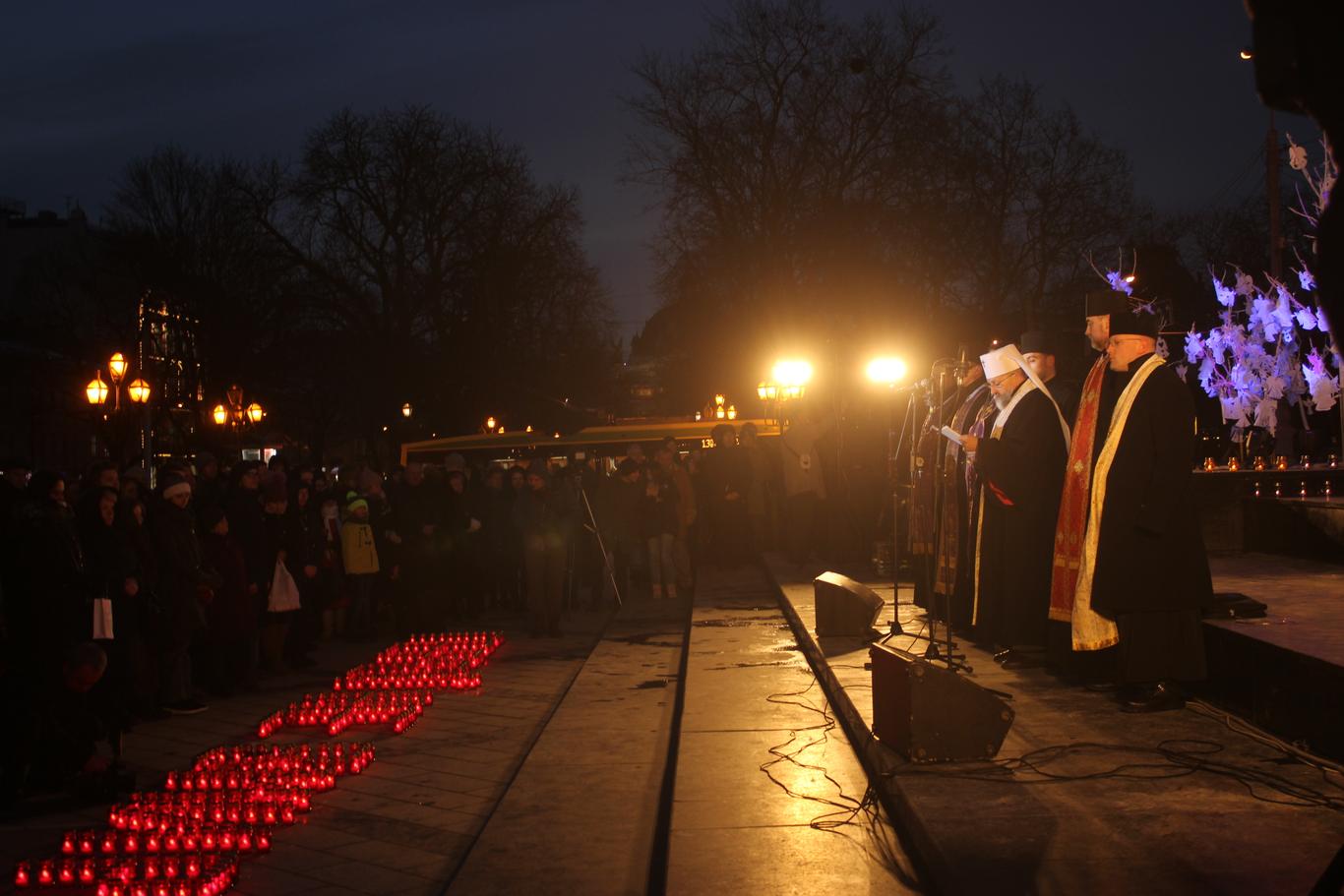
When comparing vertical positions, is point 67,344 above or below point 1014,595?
above

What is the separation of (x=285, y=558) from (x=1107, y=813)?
8513mm

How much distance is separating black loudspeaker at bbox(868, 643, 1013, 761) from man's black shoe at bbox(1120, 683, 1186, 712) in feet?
4.34

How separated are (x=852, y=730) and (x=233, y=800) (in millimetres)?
3287

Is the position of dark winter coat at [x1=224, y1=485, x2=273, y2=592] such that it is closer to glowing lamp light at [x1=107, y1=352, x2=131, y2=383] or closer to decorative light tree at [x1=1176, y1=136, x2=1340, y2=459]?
glowing lamp light at [x1=107, y1=352, x2=131, y2=383]

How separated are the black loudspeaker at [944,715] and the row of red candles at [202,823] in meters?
3.01

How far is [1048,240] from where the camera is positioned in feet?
141

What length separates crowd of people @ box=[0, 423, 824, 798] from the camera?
7.91 meters

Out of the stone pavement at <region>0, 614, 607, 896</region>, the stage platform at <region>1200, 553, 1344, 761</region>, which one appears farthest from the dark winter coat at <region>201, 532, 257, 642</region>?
the stage platform at <region>1200, 553, 1344, 761</region>

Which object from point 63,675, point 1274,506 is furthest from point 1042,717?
point 1274,506

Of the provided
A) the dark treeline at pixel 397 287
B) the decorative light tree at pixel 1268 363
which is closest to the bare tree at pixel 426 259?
the dark treeline at pixel 397 287

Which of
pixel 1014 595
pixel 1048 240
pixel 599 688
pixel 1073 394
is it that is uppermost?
pixel 1048 240

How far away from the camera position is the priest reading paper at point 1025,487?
8.73m

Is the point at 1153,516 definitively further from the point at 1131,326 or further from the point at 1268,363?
the point at 1268,363

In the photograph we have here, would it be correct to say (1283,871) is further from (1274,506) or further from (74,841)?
(1274,506)
